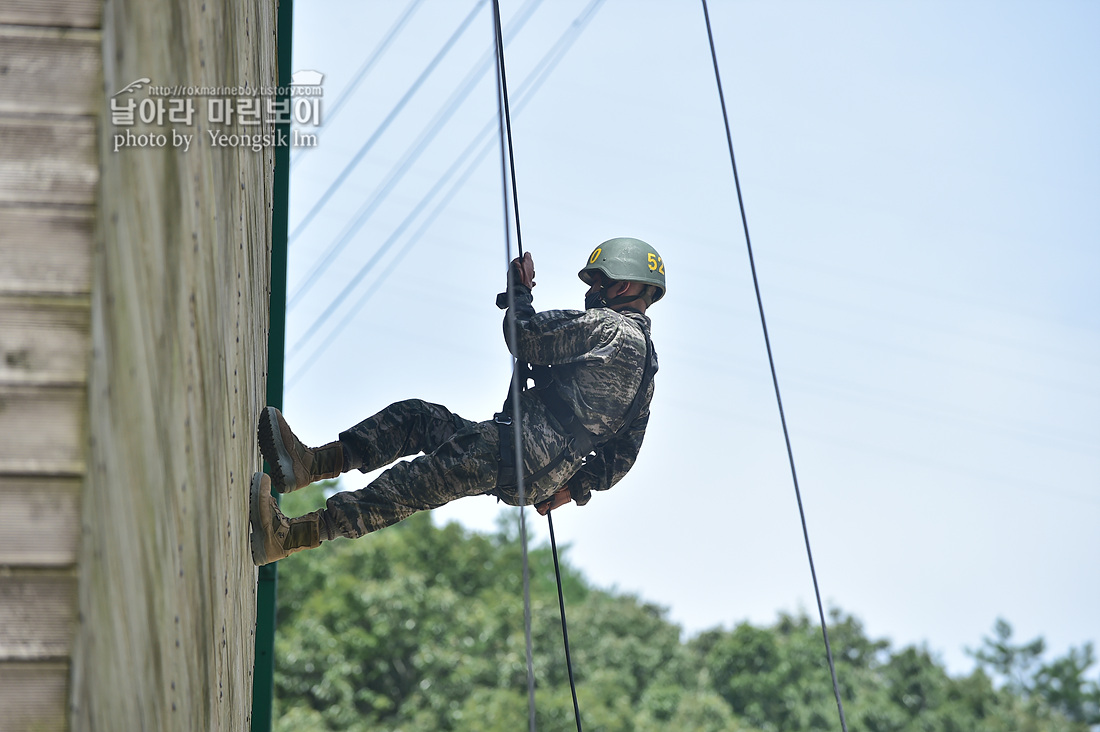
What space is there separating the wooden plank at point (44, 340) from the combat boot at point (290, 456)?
2662mm

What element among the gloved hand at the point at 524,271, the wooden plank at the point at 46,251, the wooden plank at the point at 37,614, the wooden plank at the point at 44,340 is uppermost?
the gloved hand at the point at 524,271

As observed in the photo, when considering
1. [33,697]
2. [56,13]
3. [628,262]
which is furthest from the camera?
[628,262]

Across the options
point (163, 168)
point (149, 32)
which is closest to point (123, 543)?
point (163, 168)

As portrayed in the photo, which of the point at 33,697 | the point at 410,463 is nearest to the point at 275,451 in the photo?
the point at 410,463

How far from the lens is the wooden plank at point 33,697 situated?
2.02 m

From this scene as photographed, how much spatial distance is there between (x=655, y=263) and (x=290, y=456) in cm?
210

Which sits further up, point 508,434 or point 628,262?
point 628,262

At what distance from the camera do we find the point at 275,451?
4852 mm

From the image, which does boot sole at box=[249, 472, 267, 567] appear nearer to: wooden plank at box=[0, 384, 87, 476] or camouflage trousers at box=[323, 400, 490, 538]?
camouflage trousers at box=[323, 400, 490, 538]

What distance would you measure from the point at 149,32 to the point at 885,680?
115 ft

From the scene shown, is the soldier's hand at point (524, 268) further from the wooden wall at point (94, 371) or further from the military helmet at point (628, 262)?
the wooden wall at point (94, 371)

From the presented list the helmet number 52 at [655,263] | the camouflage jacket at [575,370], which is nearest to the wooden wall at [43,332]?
the camouflage jacket at [575,370]

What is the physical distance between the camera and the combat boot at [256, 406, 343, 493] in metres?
4.85

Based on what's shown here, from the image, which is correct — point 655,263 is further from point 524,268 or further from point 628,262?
point 524,268
